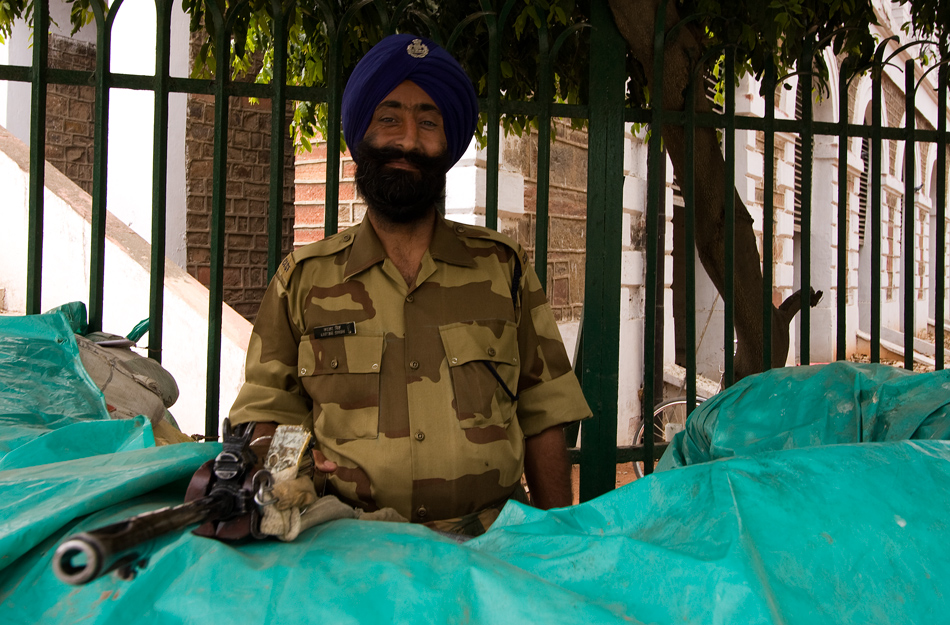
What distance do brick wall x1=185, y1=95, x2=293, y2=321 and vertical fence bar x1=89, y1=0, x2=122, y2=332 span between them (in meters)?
4.88

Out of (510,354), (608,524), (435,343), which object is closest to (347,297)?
(435,343)

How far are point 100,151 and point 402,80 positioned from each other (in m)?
1.06

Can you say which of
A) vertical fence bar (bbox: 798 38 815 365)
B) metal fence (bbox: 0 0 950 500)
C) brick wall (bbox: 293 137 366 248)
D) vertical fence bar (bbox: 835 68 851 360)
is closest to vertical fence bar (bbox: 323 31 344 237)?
metal fence (bbox: 0 0 950 500)

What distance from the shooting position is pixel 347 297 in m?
1.85

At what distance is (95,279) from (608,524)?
188 cm

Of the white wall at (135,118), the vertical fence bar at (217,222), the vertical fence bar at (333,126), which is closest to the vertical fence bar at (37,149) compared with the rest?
the vertical fence bar at (217,222)

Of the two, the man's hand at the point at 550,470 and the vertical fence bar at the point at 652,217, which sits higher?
the vertical fence bar at the point at 652,217

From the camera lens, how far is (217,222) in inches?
93.5

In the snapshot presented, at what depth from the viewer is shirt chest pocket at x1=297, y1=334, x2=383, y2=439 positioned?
68.9 inches

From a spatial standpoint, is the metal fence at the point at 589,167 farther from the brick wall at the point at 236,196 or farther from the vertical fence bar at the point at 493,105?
the brick wall at the point at 236,196

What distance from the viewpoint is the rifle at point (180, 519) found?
0.73m

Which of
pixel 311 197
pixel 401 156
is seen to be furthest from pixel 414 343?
pixel 311 197

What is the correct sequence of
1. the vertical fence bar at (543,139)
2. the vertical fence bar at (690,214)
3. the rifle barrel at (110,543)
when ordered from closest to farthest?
the rifle barrel at (110,543) → the vertical fence bar at (543,139) → the vertical fence bar at (690,214)

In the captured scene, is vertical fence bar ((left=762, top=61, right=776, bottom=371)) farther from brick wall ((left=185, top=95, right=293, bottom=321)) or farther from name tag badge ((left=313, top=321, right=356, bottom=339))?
brick wall ((left=185, top=95, right=293, bottom=321))
